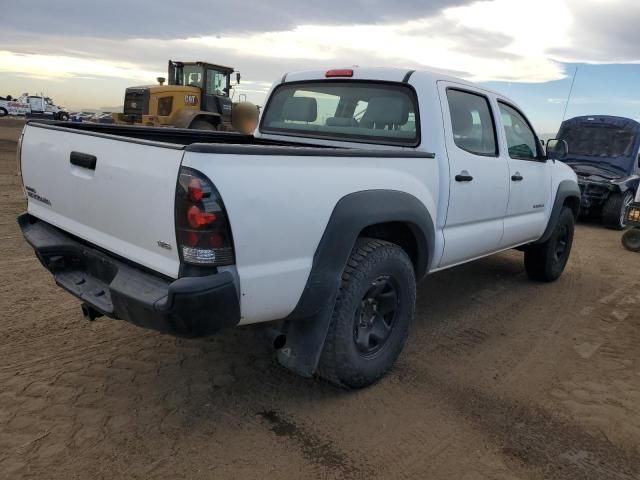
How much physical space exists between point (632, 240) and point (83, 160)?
8232mm

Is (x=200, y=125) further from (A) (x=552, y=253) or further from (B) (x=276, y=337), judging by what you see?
(B) (x=276, y=337)

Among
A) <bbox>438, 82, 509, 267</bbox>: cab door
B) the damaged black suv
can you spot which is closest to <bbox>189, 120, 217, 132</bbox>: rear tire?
the damaged black suv

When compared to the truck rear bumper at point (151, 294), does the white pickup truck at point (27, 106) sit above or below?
below

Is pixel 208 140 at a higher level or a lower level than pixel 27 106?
higher

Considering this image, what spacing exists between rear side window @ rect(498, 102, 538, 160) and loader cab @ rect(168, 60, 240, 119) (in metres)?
11.7

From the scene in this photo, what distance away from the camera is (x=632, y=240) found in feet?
27.2

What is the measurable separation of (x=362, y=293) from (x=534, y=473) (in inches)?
48.6

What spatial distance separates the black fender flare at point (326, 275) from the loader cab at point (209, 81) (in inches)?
525

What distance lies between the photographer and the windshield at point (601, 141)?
11359 millimetres

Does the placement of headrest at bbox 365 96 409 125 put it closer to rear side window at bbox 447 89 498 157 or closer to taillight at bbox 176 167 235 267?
rear side window at bbox 447 89 498 157

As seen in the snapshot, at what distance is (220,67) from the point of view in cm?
1562

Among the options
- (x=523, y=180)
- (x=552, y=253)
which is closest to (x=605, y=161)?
(x=552, y=253)

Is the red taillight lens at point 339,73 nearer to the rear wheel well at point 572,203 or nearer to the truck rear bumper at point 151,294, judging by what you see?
the truck rear bumper at point 151,294

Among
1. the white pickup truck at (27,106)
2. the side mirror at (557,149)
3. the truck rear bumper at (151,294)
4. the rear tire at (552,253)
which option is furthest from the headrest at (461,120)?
the white pickup truck at (27,106)
